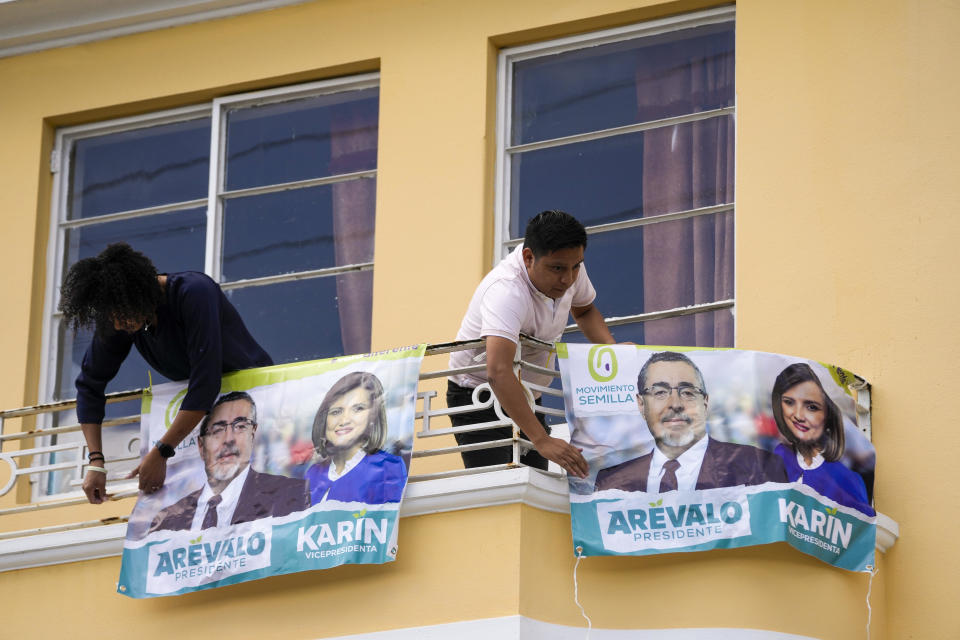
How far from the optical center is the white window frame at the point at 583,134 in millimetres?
8445

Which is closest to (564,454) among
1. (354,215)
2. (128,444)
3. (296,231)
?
(354,215)

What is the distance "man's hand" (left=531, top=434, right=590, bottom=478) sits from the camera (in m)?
6.85

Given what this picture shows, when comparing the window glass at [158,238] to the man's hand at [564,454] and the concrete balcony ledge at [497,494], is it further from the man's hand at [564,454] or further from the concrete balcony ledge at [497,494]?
the man's hand at [564,454]

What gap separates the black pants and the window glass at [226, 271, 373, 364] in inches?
61.1

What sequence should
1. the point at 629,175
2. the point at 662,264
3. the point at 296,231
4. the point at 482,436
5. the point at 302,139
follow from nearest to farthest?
1. the point at 482,436
2. the point at 662,264
3. the point at 629,175
4. the point at 296,231
5. the point at 302,139

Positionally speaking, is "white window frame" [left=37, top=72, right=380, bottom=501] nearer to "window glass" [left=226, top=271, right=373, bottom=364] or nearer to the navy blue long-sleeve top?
"window glass" [left=226, top=271, right=373, bottom=364]

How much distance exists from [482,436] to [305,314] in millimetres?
2151

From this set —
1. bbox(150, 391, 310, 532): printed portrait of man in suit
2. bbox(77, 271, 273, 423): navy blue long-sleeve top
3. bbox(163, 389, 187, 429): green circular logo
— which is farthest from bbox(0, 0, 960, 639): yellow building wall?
bbox(77, 271, 273, 423): navy blue long-sleeve top

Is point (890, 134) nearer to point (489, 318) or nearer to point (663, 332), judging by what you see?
point (663, 332)

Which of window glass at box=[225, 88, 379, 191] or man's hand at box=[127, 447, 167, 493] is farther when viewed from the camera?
window glass at box=[225, 88, 379, 191]

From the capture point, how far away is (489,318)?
7023mm

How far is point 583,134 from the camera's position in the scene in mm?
8859

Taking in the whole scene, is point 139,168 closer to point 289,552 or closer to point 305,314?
point 305,314

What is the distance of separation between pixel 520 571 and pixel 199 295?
2058 mm
